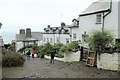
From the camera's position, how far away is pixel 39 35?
8981cm

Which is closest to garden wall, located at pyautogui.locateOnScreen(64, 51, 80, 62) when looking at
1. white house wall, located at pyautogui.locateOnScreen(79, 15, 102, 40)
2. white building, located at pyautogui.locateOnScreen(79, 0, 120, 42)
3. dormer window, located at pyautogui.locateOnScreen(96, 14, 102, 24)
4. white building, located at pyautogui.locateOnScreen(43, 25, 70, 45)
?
white building, located at pyautogui.locateOnScreen(79, 0, 120, 42)

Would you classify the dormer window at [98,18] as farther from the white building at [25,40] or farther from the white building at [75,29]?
the white building at [25,40]

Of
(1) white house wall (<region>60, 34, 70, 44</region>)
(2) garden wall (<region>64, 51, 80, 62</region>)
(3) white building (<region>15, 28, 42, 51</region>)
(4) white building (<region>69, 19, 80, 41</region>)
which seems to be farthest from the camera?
(3) white building (<region>15, 28, 42, 51</region>)

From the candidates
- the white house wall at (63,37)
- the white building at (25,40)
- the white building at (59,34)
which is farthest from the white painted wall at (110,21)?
the white building at (25,40)

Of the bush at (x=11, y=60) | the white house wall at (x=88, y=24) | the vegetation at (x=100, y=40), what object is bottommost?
the bush at (x=11, y=60)

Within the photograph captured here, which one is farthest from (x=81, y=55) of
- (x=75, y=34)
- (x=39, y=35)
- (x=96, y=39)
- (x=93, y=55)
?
(x=39, y=35)

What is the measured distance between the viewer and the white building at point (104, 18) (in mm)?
26828

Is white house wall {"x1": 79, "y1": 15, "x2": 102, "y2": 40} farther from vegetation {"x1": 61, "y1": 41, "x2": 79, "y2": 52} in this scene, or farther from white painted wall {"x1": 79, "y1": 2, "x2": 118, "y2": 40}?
vegetation {"x1": 61, "y1": 41, "x2": 79, "y2": 52}

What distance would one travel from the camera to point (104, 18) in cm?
2859

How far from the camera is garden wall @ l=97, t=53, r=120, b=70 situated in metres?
21.5

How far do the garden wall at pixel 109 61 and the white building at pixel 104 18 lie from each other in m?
4.11

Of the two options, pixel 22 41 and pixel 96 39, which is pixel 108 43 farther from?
pixel 22 41

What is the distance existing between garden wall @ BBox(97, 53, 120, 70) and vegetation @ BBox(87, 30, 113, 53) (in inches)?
27.7

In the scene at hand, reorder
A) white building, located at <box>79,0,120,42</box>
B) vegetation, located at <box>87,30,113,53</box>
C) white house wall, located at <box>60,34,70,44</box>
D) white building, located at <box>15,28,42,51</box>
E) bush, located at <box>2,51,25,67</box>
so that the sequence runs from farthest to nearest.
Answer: white building, located at <box>15,28,42,51</box>
white house wall, located at <box>60,34,70,44</box>
white building, located at <box>79,0,120,42</box>
bush, located at <box>2,51,25,67</box>
vegetation, located at <box>87,30,113,53</box>
